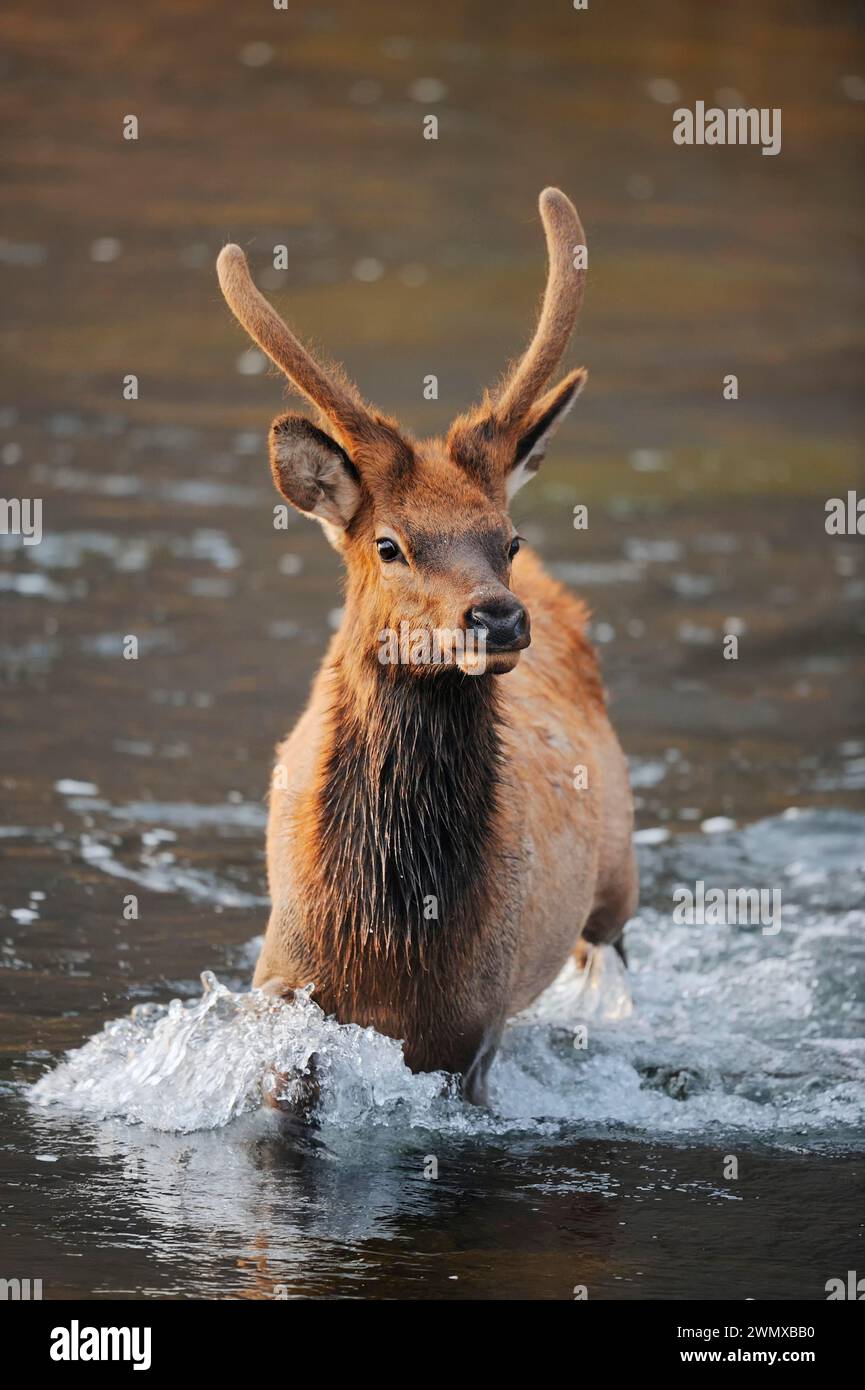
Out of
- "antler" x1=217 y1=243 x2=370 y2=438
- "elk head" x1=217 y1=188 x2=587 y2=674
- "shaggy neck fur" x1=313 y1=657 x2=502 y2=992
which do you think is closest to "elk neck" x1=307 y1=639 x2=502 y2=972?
"shaggy neck fur" x1=313 y1=657 x2=502 y2=992

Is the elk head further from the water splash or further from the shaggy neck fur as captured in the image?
the water splash

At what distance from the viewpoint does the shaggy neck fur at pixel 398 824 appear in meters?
6.70

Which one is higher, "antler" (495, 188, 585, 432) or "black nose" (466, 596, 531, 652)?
"antler" (495, 188, 585, 432)

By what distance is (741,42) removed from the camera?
26.5 metres

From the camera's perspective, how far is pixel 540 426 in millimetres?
6938

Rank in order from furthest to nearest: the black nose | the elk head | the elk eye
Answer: the elk eye < the elk head < the black nose

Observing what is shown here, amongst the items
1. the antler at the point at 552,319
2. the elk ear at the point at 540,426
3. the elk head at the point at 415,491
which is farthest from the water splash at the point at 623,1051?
the antler at the point at 552,319

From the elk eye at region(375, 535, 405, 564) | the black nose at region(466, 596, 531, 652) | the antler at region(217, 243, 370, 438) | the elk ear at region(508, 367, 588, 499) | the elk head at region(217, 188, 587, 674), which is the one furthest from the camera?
the elk ear at region(508, 367, 588, 499)

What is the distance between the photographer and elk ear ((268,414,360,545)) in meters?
6.57

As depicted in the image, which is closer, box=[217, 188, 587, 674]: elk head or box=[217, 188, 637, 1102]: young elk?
box=[217, 188, 587, 674]: elk head

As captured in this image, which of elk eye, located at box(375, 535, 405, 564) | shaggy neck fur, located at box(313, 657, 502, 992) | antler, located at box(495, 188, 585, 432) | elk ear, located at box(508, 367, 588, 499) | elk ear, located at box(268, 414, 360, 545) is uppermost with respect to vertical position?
antler, located at box(495, 188, 585, 432)

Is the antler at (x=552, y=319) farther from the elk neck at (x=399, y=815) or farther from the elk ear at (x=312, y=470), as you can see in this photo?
the elk neck at (x=399, y=815)
